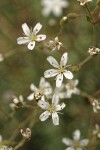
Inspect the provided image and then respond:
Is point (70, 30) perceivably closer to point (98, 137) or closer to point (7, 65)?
point (7, 65)

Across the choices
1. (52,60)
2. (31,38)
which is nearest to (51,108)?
(52,60)

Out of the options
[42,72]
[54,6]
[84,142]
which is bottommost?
[84,142]

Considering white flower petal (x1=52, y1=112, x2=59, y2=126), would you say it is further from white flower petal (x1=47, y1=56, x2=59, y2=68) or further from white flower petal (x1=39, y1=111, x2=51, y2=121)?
white flower petal (x1=47, y1=56, x2=59, y2=68)

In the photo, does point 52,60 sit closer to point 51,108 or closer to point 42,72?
point 51,108

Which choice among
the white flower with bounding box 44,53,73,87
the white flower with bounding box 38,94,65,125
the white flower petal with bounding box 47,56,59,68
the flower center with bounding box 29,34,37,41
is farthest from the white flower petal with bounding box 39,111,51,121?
the flower center with bounding box 29,34,37,41

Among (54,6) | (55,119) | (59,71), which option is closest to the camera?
(55,119)

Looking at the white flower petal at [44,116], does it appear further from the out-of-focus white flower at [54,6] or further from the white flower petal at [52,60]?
the out-of-focus white flower at [54,6]

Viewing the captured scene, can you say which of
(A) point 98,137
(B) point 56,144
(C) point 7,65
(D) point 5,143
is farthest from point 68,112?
(D) point 5,143
